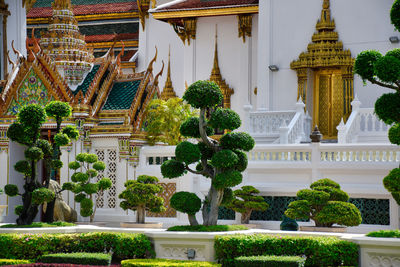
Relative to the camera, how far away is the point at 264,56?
25.0m

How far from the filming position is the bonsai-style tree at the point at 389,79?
1156 cm

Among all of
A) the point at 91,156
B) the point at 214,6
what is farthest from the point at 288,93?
the point at 91,156

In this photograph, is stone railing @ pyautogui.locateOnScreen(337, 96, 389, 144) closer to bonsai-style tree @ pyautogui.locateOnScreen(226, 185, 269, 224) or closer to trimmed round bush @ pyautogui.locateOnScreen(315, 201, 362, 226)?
bonsai-style tree @ pyautogui.locateOnScreen(226, 185, 269, 224)

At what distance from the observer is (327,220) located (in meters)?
13.7

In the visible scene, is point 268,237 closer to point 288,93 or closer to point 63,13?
point 63,13

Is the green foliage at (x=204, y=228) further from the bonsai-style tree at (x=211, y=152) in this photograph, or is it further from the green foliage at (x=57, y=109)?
the green foliage at (x=57, y=109)

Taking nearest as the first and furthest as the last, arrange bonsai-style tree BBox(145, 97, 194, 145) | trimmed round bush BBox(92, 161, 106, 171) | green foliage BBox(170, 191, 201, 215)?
green foliage BBox(170, 191, 201, 215), trimmed round bush BBox(92, 161, 106, 171), bonsai-style tree BBox(145, 97, 194, 145)

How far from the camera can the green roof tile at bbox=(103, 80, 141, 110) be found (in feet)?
61.9

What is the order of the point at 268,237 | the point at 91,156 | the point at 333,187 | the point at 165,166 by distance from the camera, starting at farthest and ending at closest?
1. the point at 91,156
2. the point at 333,187
3. the point at 165,166
4. the point at 268,237

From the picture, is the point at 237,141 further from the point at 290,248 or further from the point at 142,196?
the point at 142,196

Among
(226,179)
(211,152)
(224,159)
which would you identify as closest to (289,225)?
(211,152)

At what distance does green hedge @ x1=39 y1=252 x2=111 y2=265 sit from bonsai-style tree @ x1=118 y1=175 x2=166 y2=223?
12.4 feet

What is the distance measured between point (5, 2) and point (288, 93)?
31.2 feet

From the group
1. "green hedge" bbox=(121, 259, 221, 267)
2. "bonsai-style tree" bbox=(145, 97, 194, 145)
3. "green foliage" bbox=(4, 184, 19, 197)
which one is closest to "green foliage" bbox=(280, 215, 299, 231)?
"green hedge" bbox=(121, 259, 221, 267)
